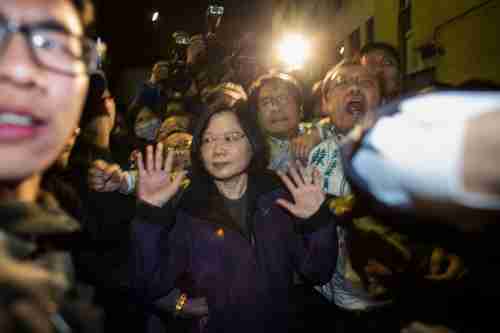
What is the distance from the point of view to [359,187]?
1.05 metres

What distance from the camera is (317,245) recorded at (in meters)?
2.10

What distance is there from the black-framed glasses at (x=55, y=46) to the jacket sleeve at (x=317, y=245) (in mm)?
1332

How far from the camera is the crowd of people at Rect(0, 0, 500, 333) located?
0.90m

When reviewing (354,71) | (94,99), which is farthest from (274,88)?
(94,99)

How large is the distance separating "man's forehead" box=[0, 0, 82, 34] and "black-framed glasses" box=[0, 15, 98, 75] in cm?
2

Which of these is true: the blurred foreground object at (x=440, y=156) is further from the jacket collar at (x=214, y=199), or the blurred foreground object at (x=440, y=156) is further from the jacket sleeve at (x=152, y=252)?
the jacket collar at (x=214, y=199)

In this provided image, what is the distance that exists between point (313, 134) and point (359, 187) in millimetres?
2121

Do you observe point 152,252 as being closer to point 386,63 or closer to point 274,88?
point 274,88

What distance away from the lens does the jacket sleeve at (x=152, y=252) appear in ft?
6.21

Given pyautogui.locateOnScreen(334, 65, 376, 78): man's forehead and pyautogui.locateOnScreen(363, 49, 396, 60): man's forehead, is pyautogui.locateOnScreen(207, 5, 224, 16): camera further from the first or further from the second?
pyautogui.locateOnScreen(334, 65, 376, 78): man's forehead

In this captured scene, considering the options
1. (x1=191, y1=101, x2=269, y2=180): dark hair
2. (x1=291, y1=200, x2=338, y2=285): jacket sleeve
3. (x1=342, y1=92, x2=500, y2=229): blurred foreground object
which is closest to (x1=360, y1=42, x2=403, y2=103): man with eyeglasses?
(x1=191, y1=101, x2=269, y2=180): dark hair

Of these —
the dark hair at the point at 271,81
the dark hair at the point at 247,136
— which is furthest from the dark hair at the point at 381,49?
the dark hair at the point at 247,136

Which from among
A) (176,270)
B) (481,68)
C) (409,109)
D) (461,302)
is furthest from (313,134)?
(481,68)

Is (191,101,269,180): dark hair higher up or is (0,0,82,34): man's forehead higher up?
(0,0,82,34): man's forehead
